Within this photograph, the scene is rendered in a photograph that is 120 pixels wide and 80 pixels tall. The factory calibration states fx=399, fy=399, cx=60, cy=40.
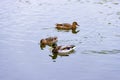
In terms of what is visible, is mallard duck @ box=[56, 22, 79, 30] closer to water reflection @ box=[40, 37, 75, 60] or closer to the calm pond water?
the calm pond water

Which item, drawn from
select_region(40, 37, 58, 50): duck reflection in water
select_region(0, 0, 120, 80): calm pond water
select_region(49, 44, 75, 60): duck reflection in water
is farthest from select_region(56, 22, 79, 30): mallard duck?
select_region(49, 44, 75, 60): duck reflection in water

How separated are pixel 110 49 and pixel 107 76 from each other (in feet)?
8.85

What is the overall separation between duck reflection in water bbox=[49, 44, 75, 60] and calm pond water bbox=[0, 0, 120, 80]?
8.7 inches

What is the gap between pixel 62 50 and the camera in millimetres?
16797

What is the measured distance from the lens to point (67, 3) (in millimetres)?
25359

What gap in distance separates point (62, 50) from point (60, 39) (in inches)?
59.6

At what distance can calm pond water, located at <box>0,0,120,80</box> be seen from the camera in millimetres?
14106

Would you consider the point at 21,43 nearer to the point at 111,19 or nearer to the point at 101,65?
the point at 101,65

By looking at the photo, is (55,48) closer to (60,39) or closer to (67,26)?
(60,39)

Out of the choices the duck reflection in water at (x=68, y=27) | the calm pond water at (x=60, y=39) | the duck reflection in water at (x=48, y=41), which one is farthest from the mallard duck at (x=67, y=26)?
the duck reflection in water at (x=48, y=41)

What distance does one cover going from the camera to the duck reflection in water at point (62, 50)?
648 inches

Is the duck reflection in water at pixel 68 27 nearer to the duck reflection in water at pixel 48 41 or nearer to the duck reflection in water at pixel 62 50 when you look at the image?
the duck reflection in water at pixel 48 41

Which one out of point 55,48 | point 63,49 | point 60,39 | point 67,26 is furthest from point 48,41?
point 67,26

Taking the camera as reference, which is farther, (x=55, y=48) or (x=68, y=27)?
(x=68, y=27)
